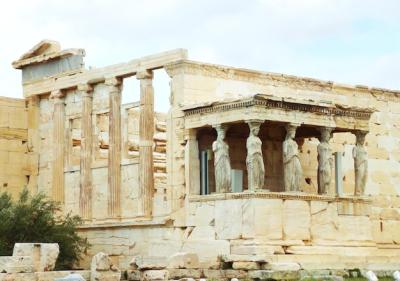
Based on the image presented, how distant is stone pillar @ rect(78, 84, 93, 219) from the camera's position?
84.1 feet

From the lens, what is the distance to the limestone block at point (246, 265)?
20766 millimetres

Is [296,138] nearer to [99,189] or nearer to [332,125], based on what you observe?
[332,125]

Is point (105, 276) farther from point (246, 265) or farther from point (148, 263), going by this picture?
point (246, 265)

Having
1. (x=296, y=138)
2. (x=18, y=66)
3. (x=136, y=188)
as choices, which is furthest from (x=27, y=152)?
(x=296, y=138)

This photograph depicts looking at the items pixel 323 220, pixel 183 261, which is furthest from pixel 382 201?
pixel 183 261

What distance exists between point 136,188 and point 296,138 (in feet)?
11.8

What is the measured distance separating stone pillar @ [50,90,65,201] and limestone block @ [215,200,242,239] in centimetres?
575

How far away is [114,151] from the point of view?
2500 cm

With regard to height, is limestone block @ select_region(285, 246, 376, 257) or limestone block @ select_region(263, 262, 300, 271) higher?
limestone block @ select_region(285, 246, 376, 257)

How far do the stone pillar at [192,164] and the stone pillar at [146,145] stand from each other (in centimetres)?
122

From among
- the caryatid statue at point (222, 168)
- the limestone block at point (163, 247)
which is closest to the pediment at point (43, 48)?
the limestone block at point (163, 247)

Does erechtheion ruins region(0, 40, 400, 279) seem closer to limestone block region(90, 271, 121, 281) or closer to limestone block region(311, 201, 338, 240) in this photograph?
limestone block region(311, 201, 338, 240)

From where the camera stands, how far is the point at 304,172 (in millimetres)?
25141

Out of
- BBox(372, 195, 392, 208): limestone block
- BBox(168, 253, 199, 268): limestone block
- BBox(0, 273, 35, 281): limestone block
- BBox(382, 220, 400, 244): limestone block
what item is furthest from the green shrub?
BBox(382, 220, 400, 244): limestone block
